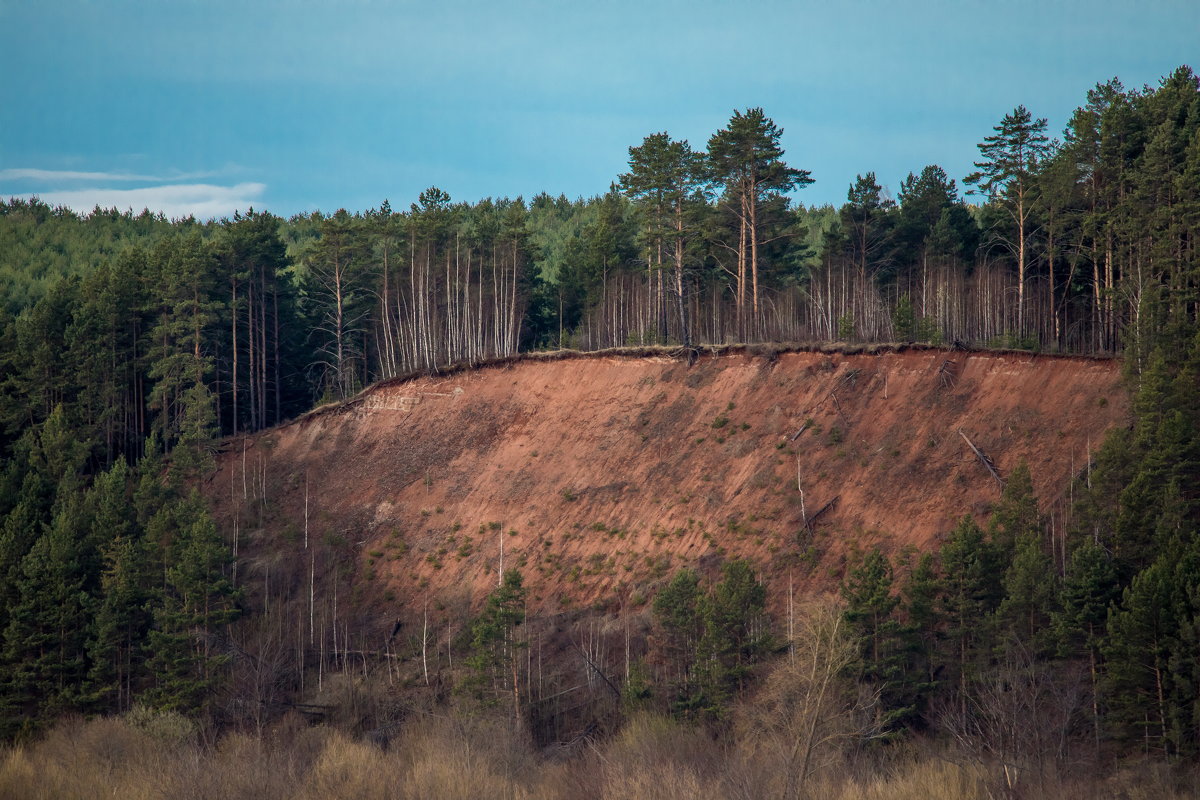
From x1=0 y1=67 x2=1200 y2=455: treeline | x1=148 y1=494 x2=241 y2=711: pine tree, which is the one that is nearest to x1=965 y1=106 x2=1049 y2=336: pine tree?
x1=0 y1=67 x2=1200 y2=455: treeline

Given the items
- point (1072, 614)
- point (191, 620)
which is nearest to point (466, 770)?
point (191, 620)

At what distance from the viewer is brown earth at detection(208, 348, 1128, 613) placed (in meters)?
39.8

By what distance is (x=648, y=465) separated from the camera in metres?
47.2

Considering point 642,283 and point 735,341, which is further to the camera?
point 642,283

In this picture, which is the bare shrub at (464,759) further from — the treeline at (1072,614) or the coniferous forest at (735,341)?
the treeline at (1072,614)

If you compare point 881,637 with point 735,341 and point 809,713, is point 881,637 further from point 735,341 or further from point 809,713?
point 735,341

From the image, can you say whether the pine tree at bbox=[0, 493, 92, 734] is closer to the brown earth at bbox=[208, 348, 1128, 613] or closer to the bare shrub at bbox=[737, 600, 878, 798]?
the brown earth at bbox=[208, 348, 1128, 613]

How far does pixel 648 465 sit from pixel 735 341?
7.56 metres

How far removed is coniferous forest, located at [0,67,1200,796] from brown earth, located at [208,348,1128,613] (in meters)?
1.96

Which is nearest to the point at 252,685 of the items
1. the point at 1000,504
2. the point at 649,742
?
the point at 649,742

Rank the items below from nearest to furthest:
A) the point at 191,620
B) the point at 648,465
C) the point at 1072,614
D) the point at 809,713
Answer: the point at 809,713 < the point at 1072,614 < the point at 191,620 < the point at 648,465

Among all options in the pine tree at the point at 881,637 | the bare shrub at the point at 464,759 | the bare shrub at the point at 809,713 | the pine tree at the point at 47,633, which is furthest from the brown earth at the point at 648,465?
the pine tree at the point at 47,633

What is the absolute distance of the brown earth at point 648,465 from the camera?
131 ft

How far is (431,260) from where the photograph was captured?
64.1m
